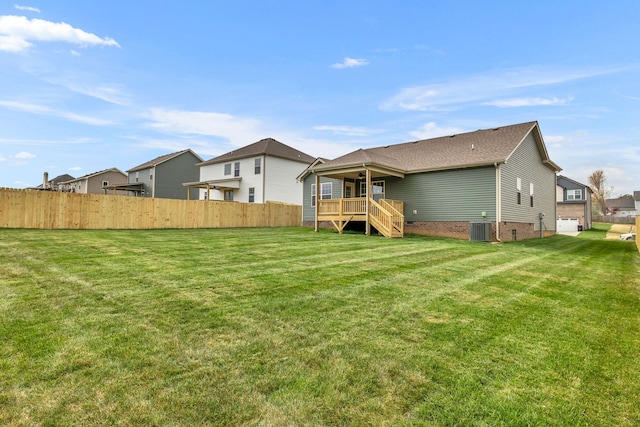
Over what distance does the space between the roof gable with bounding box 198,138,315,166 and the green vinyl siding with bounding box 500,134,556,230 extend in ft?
52.9

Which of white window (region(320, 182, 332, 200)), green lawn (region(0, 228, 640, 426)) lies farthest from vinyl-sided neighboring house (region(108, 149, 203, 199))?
green lawn (region(0, 228, 640, 426))

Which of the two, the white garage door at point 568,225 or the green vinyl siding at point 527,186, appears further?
the white garage door at point 568,225

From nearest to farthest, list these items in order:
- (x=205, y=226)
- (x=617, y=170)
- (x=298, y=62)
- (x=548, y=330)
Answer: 1. (x=548, y=330)
2. (x=298, y=62)
3. (x=205, y=226)
4. (x=617, y=170)

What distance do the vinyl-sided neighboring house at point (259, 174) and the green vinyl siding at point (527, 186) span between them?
15568 millimetres

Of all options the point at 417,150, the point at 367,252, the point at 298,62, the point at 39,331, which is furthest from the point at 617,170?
the point at 39,331

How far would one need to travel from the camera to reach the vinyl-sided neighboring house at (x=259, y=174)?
25.0m

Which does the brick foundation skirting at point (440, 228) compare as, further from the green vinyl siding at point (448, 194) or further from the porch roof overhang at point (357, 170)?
the porch roof overhang at point (357, 170)

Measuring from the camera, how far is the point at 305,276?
5559mm

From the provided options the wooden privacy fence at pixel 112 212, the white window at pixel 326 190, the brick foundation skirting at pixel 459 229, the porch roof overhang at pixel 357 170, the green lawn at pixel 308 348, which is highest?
the porch roof overhang at pixel 357 170

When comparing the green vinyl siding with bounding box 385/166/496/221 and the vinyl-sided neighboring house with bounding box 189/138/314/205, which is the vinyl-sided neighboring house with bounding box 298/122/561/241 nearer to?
the green vinyl siding with bounding box 385/166/496/221

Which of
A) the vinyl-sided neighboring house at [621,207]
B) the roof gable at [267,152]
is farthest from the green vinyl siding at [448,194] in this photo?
the vinyl-sided neighboring house at [621,207]

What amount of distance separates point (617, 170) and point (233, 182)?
192 feet

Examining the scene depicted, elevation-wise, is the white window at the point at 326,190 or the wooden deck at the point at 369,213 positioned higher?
the white window at the point at 326,190

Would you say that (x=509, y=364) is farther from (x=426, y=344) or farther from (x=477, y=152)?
(x=477, y=152)
